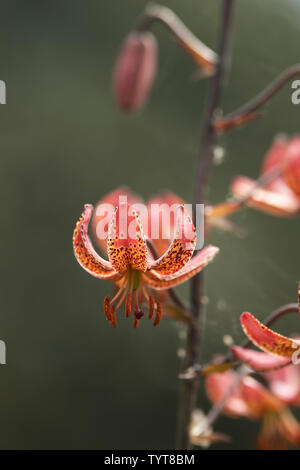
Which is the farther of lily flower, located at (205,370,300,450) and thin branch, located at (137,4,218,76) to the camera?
lily flower, located at (205,370,300,450)

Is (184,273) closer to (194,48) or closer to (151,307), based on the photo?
→ (151,307)

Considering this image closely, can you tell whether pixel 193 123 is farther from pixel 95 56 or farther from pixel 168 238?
pixel 168 238

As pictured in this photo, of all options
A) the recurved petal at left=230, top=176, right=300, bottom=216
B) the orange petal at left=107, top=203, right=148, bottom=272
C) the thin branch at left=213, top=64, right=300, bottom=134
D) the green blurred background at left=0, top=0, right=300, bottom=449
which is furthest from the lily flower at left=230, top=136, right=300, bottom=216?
the green blurred background at left=0, top=0, right=300, bottom=449

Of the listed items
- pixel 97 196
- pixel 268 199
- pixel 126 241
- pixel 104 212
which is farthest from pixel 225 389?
pixel 97 196

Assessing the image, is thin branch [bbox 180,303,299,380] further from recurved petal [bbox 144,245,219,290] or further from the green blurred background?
the green blurred background

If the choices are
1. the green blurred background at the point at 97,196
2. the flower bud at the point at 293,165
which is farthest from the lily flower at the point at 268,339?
the green blurred background at the point at 97,196

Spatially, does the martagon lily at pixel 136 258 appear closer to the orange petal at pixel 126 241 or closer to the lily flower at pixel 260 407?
the orange petal at pixel 126 241
